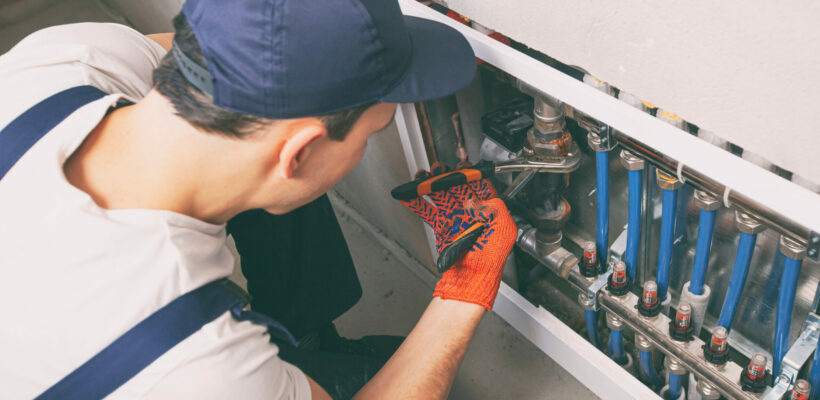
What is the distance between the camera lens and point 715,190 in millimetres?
688

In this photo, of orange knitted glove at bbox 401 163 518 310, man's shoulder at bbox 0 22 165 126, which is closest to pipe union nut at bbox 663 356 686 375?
orange knitted glove at bbox 401 163 518 310

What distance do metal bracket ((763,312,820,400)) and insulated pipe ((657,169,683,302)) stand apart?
19 centimetres

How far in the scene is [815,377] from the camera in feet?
2.56

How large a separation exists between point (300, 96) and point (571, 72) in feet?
1.19

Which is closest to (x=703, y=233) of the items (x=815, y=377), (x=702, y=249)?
(x=702, y=249)

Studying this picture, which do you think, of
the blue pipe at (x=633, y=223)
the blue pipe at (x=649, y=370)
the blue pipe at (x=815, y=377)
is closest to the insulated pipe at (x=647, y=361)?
the blue pipe at (x=649, y=370)

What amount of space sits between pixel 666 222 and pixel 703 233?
5 cm

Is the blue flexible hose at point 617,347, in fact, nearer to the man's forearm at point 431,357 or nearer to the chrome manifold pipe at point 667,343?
the chrome manifold pipe at point 667,343

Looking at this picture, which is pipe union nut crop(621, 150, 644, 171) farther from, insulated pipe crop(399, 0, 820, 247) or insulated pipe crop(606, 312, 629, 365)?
insulated pipe crop(606, 312, 629, 365)

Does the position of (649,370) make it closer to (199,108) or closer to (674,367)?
(674,367)

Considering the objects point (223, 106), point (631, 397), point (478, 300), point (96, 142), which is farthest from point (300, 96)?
point (631, 397)

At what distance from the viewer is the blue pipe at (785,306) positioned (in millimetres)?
710

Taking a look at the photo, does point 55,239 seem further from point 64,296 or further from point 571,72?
point 571,72

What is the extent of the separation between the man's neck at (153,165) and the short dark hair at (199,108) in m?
0.01
